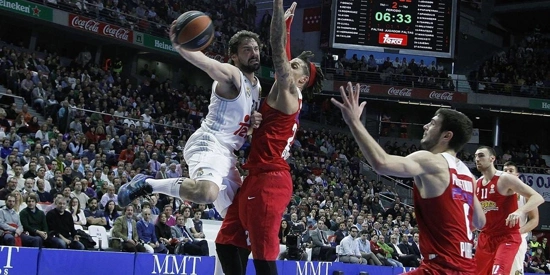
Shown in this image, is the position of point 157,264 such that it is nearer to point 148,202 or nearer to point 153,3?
point 148,202

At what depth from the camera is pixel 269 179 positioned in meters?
5.71

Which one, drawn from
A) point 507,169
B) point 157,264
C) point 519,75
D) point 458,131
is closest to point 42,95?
point 157,264

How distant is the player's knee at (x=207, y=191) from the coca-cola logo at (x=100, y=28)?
1946 cm

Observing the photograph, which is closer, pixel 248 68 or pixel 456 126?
pixel 456 126

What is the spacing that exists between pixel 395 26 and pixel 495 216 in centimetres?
1944

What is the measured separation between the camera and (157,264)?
1199 cm

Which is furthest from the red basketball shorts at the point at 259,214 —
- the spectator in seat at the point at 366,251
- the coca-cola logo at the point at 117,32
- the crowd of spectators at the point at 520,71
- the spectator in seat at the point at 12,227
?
the crowd of spectators at the point at 520,71

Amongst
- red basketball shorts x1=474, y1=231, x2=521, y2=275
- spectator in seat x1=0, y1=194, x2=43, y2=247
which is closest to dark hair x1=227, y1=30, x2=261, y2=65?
red basketball shorts x1=474, y1=231, x2=521, y2=275

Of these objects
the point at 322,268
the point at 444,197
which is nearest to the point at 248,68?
the point at 444,197

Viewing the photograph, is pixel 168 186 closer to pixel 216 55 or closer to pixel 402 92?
pixel 216 55

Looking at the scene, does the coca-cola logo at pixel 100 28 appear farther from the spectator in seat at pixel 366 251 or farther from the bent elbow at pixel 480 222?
the bent elbow at pixel 480 222

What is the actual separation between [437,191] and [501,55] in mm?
33622

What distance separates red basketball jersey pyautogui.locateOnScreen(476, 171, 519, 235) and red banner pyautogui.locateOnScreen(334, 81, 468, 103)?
23142mm

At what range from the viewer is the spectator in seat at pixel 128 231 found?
12828 mm
